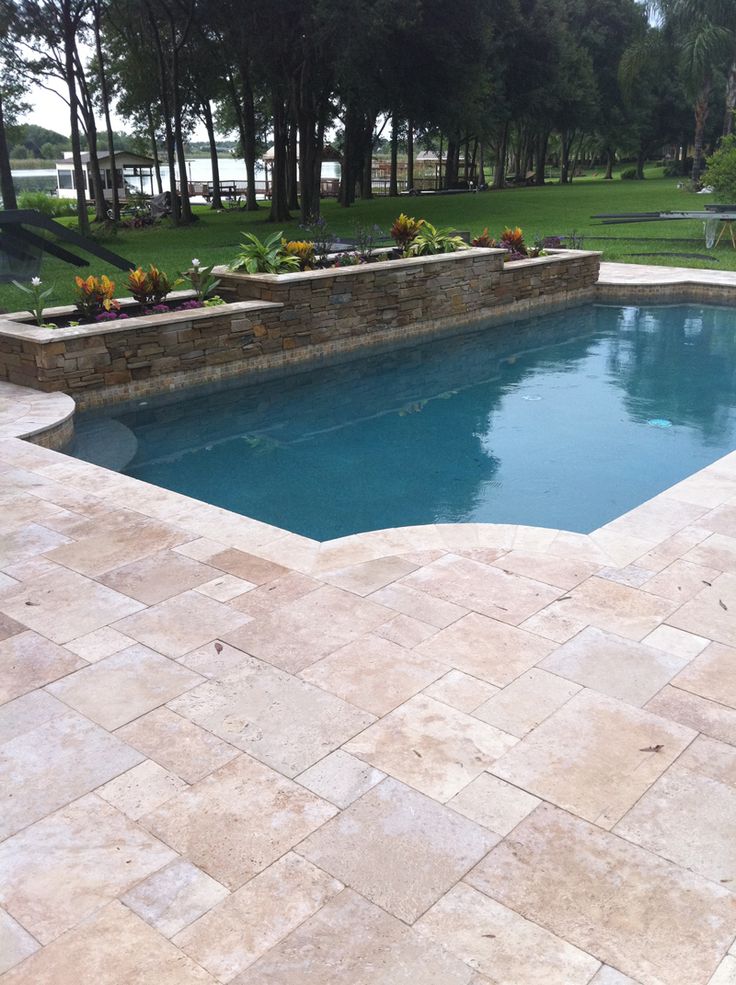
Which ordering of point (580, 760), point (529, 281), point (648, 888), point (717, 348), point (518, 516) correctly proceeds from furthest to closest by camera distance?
point (529, 281), point (717, 348), point (518, 516), point (580, 760), point (648, 888)

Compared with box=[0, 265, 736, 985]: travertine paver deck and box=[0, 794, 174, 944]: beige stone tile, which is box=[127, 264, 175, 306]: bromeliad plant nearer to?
box=[0, 265, 736, 985]: travertine paver deck

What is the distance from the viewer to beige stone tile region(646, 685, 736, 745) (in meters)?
3.40

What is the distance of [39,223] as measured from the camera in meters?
12.2

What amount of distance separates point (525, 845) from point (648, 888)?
38 cm

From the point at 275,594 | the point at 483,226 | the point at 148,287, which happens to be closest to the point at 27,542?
the point at 275,594

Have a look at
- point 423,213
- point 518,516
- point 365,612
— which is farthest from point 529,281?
point 423,213

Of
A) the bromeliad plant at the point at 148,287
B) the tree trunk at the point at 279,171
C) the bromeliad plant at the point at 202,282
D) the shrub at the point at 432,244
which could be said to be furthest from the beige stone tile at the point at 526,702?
the tree trunk at the point at 279,171

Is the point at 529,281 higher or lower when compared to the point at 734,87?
lower

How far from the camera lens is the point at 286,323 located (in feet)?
35.2

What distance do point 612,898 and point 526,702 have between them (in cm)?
103

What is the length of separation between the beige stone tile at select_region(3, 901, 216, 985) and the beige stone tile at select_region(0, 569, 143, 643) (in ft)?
Answer: 5.92

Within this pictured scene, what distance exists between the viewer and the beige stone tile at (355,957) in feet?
7.73

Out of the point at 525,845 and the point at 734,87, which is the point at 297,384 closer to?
the point at 525,845

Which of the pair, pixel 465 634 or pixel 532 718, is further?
pixel 465 634
